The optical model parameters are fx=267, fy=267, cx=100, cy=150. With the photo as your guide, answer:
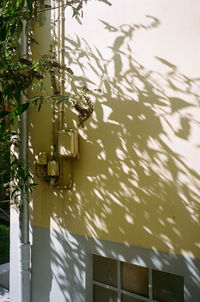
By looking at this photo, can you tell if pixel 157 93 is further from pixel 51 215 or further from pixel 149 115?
pixel 51 215

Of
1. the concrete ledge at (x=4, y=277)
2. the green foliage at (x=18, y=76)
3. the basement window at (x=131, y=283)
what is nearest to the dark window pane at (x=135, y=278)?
the basement window at (x=131, y=283)

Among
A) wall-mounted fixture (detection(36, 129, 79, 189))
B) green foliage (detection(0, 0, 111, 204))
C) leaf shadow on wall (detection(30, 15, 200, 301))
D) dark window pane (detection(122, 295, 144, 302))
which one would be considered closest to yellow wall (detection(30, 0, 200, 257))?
leaf shadow on wall (detection(30, 15, 200, 301))

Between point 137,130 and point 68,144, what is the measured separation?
2.89 ft

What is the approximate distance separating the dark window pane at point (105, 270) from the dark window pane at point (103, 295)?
92 mm

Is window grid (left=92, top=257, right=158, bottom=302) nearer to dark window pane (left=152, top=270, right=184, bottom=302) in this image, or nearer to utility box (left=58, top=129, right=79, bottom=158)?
dark window pane (left=152, top=270, right=184, bottom=302)

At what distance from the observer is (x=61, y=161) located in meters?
3.42

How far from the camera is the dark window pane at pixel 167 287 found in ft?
8.81

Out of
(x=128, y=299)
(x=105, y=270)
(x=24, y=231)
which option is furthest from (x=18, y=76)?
(x=128, y=299)

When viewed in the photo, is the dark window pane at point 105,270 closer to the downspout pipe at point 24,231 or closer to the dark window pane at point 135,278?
the dark window pane at point 135,278

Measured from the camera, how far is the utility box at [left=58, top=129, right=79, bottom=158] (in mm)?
3273

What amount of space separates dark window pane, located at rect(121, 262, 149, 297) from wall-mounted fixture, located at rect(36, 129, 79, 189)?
1.21 m

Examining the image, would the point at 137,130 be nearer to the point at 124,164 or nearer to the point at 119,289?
the point at 124,164

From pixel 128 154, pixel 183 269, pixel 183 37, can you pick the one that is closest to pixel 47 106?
pixel 128 154

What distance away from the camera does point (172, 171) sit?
2703 millimetres
